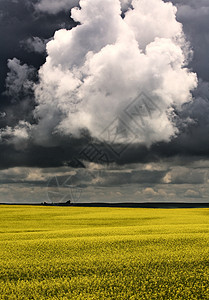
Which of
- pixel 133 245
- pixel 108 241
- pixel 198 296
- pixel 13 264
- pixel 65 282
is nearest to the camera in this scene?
pixel 198 296

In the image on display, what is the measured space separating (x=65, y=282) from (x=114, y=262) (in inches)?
72.2

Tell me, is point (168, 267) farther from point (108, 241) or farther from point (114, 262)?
point (108, 241)

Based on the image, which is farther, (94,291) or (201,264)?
(201,264)

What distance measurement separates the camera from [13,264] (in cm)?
805

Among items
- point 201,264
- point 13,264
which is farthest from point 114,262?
point 13,264

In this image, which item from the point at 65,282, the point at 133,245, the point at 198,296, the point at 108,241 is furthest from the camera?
the point at 108,241

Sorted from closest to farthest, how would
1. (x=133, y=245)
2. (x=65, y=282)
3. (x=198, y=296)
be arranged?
(x=198, y=296) → (x=65, y=282) → (x=133, y=245)

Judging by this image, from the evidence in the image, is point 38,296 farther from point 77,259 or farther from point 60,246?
point 60,246

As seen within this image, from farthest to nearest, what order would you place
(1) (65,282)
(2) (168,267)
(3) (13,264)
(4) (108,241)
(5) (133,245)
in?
(4) (108,241) < (5) (133,245) < (3) (13,264) < (2) (168,267) < (1) (65,282)

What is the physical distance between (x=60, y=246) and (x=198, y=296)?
5.93 m

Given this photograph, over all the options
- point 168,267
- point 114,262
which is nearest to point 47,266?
point 114,262

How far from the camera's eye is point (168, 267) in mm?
7535

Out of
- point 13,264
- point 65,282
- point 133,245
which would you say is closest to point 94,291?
point 65,282

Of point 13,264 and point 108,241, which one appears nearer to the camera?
point 13,264
